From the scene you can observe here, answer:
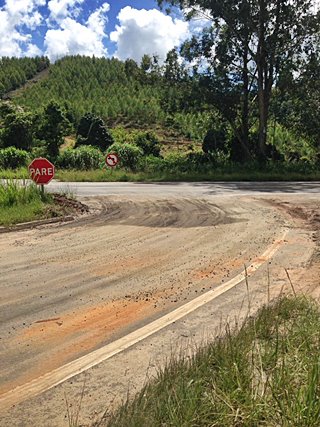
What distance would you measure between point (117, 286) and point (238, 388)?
10.2ft

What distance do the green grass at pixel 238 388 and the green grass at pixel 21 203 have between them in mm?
7463

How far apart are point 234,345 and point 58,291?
2750 millimetres

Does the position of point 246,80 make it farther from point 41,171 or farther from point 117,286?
point 117,286

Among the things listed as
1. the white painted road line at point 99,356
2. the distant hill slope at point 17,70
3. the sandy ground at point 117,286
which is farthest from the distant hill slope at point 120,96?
the white painted road line at point 99,356

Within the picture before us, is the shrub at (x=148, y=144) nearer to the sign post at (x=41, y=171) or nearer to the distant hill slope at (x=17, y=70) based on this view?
the sign post at (x=41, y=171)

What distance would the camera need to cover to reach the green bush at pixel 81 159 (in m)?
31.0

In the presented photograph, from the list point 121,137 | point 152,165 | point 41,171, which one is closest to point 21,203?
point 41,171

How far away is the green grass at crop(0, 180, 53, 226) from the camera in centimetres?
1045

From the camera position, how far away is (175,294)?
568cm

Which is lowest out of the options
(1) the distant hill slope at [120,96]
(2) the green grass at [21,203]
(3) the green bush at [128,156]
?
(2) the green grass at [21,203]

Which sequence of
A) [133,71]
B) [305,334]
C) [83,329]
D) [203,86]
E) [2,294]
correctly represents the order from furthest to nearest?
[133,71] < [203,86] < [2,294] < [83,329] < [305,334]

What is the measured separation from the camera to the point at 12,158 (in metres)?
31.3

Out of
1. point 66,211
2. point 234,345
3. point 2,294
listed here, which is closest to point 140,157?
point 66,211

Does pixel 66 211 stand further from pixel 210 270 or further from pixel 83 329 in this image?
pixel 83 329
